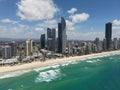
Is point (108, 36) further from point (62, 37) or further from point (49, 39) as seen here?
point (49, 39)

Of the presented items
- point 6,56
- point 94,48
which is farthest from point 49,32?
point 6,56

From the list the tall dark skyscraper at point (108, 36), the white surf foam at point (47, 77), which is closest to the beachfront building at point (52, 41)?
the tall dark skyscraper at point (108, 36)

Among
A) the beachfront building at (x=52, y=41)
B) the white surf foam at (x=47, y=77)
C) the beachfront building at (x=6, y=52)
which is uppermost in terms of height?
the beachfront building at (x=52, y=41)

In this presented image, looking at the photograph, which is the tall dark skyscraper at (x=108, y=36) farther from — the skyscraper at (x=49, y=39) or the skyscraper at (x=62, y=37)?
the skyscraper at (x=49, y=39)

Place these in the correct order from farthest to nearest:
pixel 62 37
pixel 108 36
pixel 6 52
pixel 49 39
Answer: pixel 108 36 < pixel 49 39 < pixel 62 37 < pixel 6 52

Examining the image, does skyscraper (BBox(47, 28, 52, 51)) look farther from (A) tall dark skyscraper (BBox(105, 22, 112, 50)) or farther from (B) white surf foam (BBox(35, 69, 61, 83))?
(B) white surf foam (BBox(35, 69, 61, 83))

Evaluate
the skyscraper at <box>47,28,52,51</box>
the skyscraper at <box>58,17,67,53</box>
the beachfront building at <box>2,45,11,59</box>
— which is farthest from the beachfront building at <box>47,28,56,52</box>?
the beachfront building at <box>2,45,11,59</box>

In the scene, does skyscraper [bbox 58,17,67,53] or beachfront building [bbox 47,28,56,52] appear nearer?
skyscraper [bbox 58,17,67,53]

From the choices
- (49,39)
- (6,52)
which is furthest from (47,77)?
(49,39)
